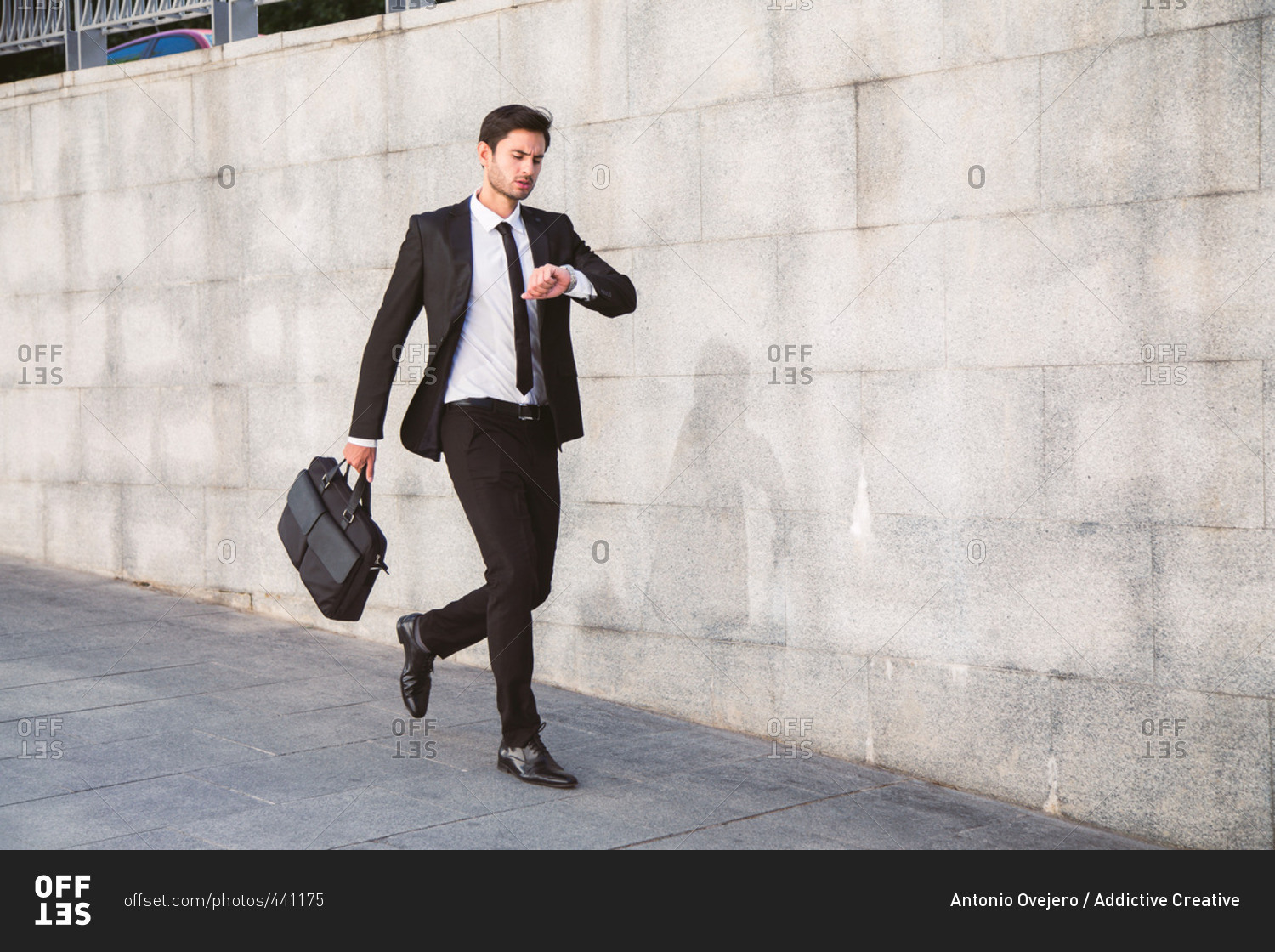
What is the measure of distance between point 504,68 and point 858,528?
9.00 ft

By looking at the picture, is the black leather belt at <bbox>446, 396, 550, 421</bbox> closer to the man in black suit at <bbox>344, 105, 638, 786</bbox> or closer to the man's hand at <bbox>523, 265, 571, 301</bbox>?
the man in black suit at <bbox>344, 105, 638, 786</bbox>

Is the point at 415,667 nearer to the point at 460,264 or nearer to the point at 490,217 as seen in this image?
the point at 460,264

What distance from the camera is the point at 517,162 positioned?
183 inches

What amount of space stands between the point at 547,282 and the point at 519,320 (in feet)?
1.16

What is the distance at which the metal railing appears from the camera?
762 cm

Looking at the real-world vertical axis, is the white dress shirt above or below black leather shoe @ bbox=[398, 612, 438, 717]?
above

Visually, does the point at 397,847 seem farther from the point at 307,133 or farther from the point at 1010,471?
the point at 307,133

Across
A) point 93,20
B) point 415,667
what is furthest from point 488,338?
point 93,20

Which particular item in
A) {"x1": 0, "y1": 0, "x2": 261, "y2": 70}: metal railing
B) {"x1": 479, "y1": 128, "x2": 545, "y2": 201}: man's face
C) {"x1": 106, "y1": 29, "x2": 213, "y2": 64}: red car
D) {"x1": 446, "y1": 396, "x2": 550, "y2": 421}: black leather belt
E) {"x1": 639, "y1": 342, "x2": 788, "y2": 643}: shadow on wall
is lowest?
{"x1": 639, "y1": 342, "x2": 788, "y2": 643}: shadow on wall

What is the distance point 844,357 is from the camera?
5.25 m

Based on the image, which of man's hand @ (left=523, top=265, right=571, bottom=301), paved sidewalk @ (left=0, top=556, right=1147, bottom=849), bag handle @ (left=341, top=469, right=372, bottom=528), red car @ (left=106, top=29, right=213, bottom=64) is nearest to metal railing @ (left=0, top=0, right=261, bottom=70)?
red car @ (left=106, top=29, right=213, bottom=64)

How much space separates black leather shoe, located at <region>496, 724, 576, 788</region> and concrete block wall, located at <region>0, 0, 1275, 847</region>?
43.8 inches
